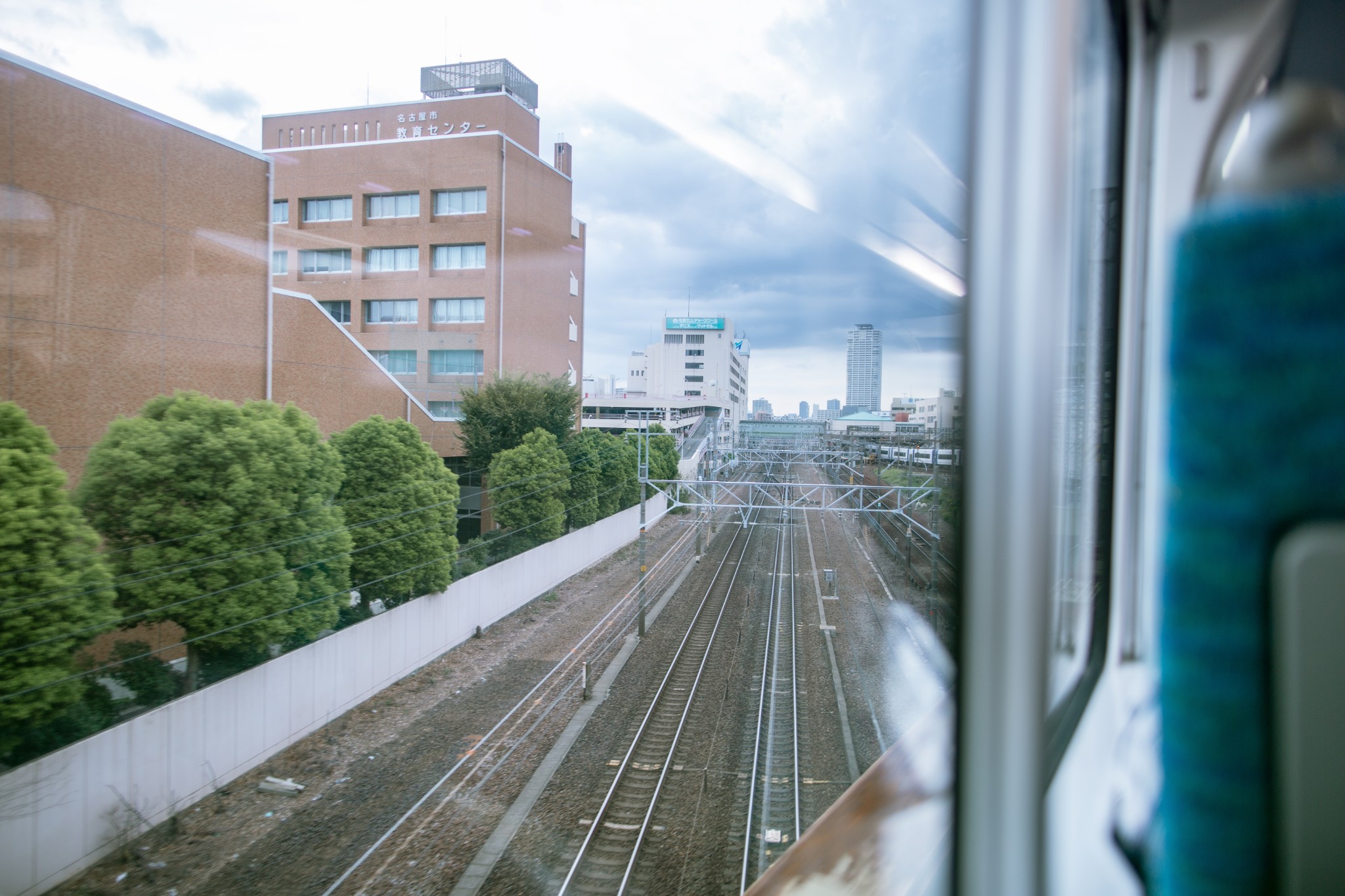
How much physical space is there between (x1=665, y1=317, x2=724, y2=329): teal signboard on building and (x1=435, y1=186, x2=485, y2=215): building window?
16.4ft

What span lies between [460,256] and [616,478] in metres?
4.69

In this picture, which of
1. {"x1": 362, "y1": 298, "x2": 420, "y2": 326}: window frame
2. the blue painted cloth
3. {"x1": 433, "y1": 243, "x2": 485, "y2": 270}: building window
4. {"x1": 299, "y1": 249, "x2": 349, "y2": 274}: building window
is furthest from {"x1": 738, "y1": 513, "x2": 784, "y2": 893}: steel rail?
{"x1": 299, "y1": 249, "x2": 349, "y2": 274}: building window

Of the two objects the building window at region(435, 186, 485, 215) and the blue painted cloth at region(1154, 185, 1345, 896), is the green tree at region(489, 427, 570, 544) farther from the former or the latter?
the blue painted cloth at region(1154, 185, 1345, 896)

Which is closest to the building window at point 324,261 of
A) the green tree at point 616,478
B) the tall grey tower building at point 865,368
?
the green tree at point 616,478

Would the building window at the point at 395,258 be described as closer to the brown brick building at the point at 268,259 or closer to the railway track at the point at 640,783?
the brown brick building at the point at 268,259

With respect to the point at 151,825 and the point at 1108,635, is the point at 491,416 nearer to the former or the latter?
the point at 151,825

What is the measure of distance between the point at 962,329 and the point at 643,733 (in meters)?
4.32

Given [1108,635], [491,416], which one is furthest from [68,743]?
[491,416]

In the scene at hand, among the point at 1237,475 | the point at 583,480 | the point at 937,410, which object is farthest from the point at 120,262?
the point at 1237,475

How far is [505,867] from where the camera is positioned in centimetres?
313

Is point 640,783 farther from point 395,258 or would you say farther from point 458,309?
point 395,258

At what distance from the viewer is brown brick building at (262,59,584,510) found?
1030 centimetres

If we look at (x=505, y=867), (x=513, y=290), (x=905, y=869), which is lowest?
(x=505, y=867)

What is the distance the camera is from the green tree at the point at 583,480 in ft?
27.2
